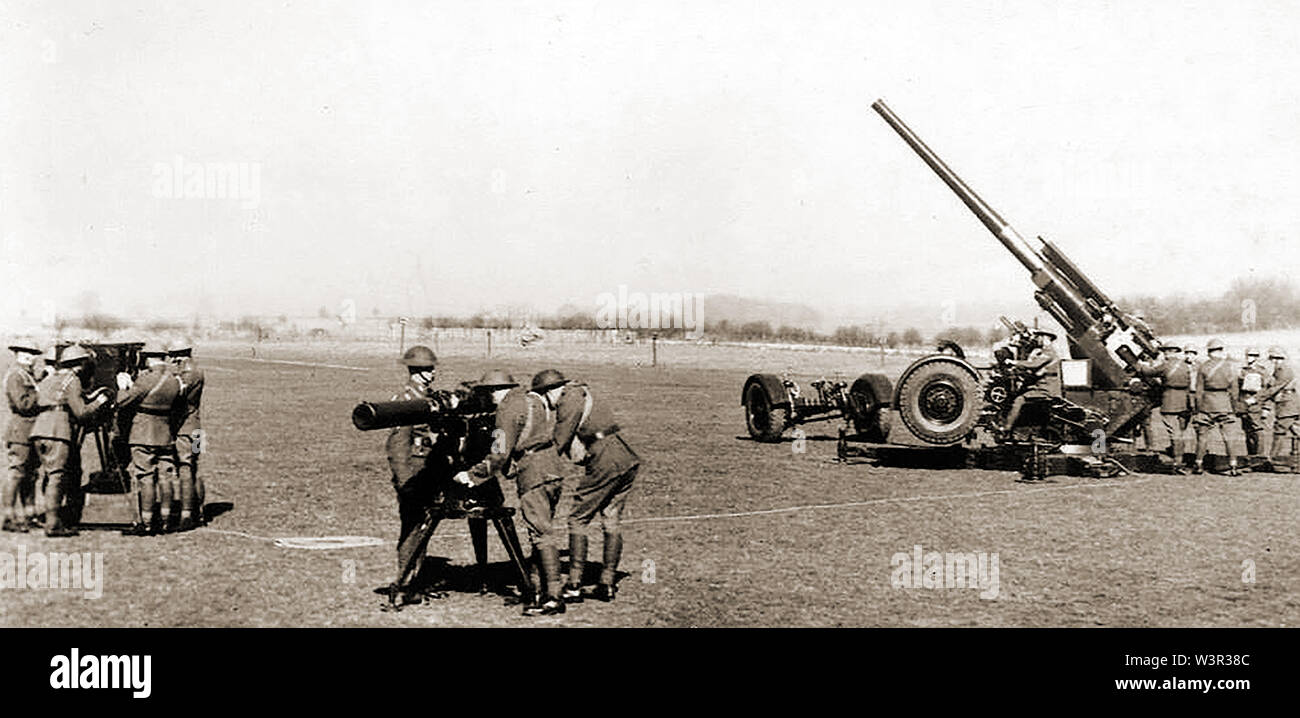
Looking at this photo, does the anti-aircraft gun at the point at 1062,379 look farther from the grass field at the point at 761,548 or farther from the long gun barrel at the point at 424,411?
the long gun barrel at the point at 424,411

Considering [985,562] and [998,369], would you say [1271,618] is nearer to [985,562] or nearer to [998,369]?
[985,562]

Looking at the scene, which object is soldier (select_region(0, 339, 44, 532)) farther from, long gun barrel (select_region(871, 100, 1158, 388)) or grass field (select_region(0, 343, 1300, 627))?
long gun barrel (select_region(871, 100, 1158, 388))

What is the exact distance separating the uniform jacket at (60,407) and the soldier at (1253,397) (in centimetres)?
1531

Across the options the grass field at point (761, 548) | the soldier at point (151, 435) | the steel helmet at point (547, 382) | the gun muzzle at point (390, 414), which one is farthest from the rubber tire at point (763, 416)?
the gun muzzle at point (390, 414)

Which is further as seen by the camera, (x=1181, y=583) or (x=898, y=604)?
(x=1181, y=583)

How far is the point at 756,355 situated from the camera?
53594mm

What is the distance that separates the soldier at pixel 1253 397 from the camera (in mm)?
15992

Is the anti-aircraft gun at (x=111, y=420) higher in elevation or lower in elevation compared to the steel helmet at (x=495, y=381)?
lower

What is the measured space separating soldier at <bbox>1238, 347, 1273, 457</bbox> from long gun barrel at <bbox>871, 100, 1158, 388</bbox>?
5.63 feet

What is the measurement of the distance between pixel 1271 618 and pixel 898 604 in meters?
2.63

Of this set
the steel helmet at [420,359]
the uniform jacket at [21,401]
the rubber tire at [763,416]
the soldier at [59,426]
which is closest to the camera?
the steel helmet at [420,359]

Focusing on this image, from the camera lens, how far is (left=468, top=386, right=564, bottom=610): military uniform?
751 cm
